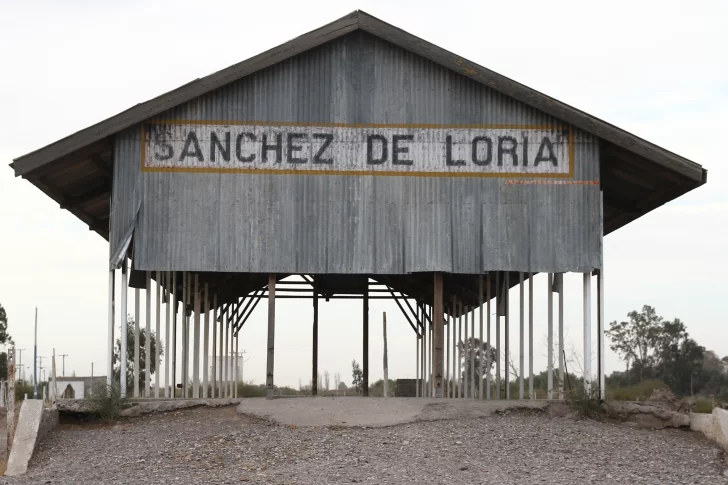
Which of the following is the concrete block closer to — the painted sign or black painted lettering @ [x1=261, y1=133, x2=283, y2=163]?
the painted sign

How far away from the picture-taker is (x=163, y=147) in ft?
88.3

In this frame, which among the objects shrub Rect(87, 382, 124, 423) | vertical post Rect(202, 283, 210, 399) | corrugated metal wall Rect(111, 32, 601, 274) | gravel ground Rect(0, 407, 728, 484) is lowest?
gravel ground Rect(0, 407, 728, 484)

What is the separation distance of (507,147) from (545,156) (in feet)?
3.03

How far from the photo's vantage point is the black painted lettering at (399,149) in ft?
89.4

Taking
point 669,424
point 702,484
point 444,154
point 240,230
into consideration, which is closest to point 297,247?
point 240,230

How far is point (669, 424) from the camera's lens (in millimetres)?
25531

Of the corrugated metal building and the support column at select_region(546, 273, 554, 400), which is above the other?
the corrugated metal building

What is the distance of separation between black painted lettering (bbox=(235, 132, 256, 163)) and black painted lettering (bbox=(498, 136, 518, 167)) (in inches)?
226

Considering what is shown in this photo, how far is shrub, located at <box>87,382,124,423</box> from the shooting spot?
25266 mm

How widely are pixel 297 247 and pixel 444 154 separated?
4.04 metres

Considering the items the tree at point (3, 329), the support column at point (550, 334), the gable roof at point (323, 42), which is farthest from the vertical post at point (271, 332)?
the tree at point (3, 329)

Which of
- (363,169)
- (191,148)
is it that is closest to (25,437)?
(191,148)

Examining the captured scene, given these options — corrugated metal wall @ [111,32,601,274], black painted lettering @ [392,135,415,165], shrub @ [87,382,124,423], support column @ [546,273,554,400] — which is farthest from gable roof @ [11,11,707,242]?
shrub @ [87,382,124,423]

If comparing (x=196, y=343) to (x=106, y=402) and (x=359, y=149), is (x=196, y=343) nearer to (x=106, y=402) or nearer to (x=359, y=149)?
(x=106, y=402)
